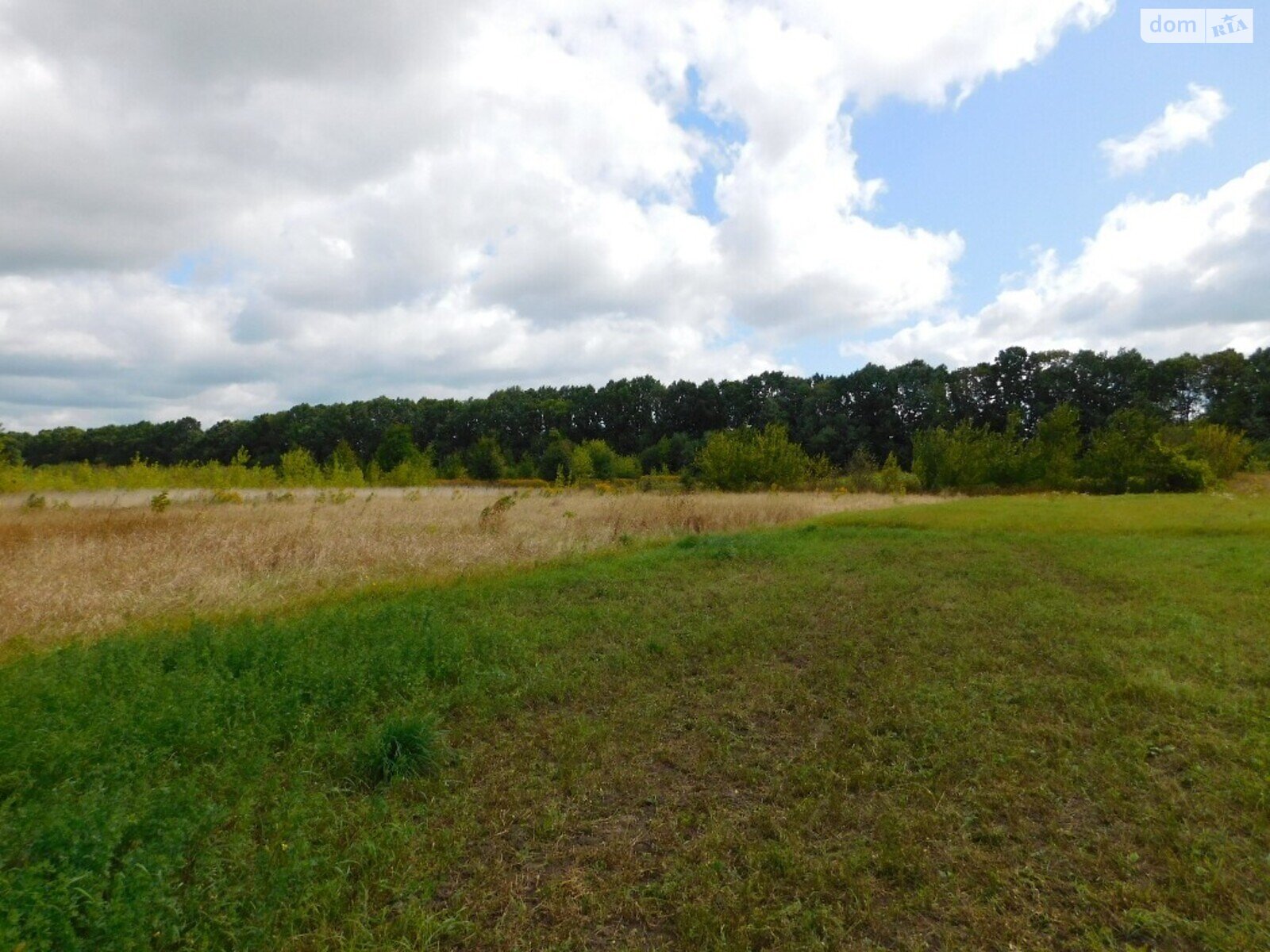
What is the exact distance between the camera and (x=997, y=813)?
3484mm

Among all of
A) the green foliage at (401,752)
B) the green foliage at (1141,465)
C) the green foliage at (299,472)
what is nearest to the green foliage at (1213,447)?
the green foliage at (1141,465)

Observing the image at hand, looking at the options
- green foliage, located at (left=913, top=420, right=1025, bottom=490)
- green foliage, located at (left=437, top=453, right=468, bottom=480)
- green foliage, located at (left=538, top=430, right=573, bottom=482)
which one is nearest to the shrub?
green foliage, located at (left=913, top=420, right=1025, bottom=490)

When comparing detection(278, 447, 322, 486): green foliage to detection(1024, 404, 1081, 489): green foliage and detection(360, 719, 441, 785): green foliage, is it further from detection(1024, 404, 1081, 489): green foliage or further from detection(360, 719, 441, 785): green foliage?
detection(1024, 404, 1081, 489): green foliage

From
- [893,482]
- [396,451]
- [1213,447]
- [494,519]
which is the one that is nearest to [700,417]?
[396,451]

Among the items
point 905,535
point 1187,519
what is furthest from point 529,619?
point 1187,519

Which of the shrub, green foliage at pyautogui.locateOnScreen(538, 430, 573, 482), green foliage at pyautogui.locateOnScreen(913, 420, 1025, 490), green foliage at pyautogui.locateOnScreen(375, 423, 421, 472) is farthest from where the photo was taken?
green foliage at pyautogui.locateOnScreen(538, 430, 573, 482)

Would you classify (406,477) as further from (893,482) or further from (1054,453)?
(1054,453)

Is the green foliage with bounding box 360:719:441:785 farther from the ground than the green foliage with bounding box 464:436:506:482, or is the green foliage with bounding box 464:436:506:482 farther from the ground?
the green foliage with bounding box 464:436:506:482

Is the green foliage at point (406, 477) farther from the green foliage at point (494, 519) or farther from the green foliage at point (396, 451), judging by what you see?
the green foliage at point (494, 519)

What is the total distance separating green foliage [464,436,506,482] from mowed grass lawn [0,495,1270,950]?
5133cm

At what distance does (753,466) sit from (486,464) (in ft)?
100

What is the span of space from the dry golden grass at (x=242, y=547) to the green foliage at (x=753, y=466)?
605 inches

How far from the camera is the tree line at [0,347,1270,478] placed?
5556 centimetres

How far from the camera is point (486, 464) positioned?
58.7m
